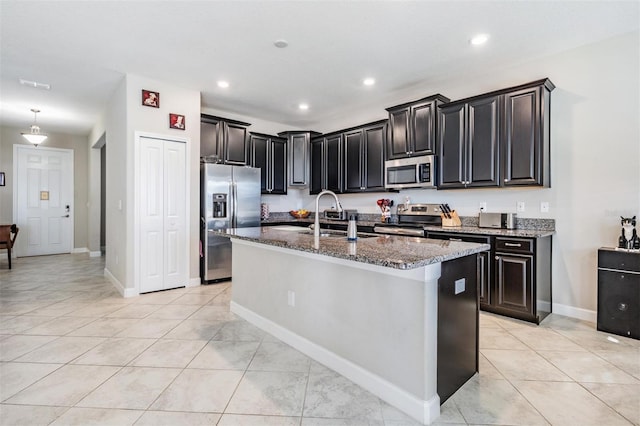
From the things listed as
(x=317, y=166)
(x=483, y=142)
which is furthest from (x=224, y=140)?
(x=483, y=142)

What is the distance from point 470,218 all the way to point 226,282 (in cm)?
343

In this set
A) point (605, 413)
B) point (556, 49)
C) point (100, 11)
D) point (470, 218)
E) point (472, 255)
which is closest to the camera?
point (605, 413)

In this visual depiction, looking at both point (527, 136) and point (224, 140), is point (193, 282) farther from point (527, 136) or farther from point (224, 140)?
point (527, 136)

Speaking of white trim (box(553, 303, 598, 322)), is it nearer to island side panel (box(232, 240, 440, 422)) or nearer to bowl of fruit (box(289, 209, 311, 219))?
island side panel (box(232, 240, 440, 422))

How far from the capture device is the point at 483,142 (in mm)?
3576

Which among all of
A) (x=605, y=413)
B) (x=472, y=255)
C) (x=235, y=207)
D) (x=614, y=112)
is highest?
(x=614, y=112)

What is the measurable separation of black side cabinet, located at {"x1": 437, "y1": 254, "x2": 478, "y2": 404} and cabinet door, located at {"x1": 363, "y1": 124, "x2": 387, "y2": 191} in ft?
9.48

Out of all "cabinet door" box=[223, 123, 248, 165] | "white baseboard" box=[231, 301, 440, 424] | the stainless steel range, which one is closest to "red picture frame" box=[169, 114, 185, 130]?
"cabinet door" box=[223, 123, 248, 165]

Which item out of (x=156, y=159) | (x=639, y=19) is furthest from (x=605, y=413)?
(x=156, y=159)

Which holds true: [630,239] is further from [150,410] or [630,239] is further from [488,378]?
[150,410]

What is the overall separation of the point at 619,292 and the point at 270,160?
4825 mm

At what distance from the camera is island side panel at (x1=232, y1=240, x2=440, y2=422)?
5.62 ft

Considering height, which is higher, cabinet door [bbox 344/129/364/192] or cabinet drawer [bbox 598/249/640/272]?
cabinet door [bbox 344/129/364/192]

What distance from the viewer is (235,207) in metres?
4.76
